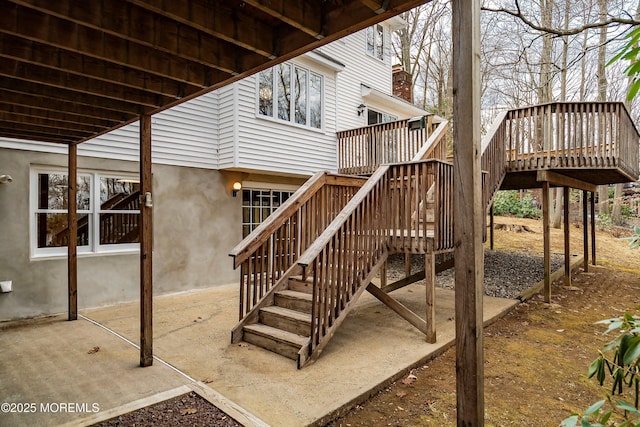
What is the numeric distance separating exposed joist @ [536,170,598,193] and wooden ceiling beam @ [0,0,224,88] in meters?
6.67

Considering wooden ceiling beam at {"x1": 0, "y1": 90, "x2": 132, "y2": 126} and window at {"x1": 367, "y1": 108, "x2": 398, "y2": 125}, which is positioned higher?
window at {"x1": 367, "y1": 108, "x2": 398, "y2": 125}

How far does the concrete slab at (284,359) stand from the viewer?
311 cm

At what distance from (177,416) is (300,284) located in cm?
243

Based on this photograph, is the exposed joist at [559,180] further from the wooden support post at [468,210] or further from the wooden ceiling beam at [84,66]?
the wooden ceiling beam at [84,66]

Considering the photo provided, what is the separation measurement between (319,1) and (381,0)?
1.65 feet

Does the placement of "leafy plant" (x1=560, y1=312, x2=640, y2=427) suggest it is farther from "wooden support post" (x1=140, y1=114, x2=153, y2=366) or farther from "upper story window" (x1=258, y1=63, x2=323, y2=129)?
"upper story window" (x1=258, y1=63, x2=323, y2=129)

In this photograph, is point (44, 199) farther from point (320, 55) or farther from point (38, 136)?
point (320, 55)

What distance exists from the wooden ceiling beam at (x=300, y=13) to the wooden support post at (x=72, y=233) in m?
4.50

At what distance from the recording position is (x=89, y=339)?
4.61m

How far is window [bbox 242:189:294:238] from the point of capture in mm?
8820

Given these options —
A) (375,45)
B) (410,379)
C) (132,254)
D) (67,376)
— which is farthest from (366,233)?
(375,45)

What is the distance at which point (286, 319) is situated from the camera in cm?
441

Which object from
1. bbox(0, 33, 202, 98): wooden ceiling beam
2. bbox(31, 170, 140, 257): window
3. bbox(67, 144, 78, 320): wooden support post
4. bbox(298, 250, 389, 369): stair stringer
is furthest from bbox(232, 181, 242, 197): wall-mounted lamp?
bbox(0, 33, 202, 98): wooden ceiling beam

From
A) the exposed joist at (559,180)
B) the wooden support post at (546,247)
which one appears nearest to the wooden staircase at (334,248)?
the exposed joist at (559,180)
